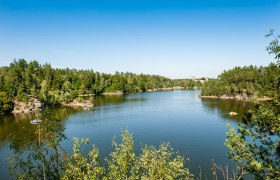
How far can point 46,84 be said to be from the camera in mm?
114188

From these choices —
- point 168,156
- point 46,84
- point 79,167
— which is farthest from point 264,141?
point 46,84

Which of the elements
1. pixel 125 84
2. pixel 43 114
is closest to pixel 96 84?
pixel 125 84

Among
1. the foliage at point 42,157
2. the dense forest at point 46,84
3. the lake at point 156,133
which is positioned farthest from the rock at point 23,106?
the foliage at point 42,157

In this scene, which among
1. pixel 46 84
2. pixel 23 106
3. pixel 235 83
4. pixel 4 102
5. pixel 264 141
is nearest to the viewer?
pixel 264 141

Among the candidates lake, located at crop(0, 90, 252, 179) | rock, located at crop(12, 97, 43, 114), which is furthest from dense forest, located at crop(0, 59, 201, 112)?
lake, located at crop(0, 90, 252, 179)

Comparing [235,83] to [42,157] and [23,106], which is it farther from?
[42,157]

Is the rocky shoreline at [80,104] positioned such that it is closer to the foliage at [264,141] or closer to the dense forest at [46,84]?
the dense forest at [46,84]

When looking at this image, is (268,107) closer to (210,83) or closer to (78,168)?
(78,168)

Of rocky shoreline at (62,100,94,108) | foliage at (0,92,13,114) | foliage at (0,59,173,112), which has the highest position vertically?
foliage at (0,59,173,112)

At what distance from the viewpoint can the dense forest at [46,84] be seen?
90.7 metres

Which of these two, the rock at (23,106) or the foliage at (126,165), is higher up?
the foliage at (126,165)

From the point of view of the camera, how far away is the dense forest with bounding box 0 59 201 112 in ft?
297

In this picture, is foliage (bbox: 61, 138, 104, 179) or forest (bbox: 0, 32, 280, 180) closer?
forest (bbox: 0, 32, 280, 180)

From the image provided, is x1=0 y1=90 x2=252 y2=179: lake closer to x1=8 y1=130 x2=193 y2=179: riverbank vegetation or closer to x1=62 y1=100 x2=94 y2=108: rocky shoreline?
x1=8 y1=130 x2=193 y2=179: riverbank vegetation
